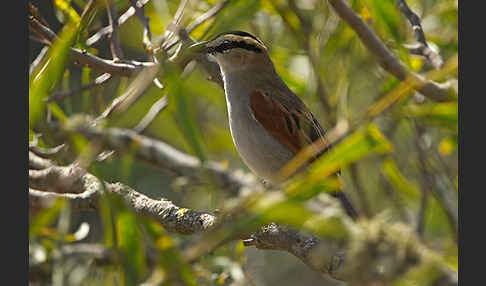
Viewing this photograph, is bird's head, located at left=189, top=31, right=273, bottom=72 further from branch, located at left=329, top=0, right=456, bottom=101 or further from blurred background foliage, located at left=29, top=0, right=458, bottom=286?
branch, located at left=329, top=0, right=456, bottom=101

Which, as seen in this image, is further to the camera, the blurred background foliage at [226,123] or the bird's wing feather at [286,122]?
the bird's wing feather at [286,122]

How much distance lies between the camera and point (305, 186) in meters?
1.13

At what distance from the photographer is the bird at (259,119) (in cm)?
322

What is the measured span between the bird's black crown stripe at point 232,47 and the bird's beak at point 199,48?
0.12 metres

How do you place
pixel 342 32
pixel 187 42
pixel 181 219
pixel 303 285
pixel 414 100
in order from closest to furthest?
pixel 181 219 → pixel 187 42 → pixel 342 32 → pixel 414 100 → pixel 303 285

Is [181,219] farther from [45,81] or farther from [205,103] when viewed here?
[205,103]

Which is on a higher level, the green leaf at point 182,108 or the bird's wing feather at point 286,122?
the green leaf at point 182,108

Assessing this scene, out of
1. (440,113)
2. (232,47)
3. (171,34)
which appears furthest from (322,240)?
(232,47)

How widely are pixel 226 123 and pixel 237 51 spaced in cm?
145

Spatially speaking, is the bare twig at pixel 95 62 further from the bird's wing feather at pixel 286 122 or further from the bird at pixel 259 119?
the bird's wing feather at pixel 286 122

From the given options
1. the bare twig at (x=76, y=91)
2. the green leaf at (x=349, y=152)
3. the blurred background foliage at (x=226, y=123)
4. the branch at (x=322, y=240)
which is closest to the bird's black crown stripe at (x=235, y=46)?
the blurred background foliage at (x=226, y=123)

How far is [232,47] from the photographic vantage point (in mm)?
3514

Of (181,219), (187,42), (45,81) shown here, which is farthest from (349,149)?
(187,42)

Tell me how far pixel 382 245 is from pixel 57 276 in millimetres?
999
